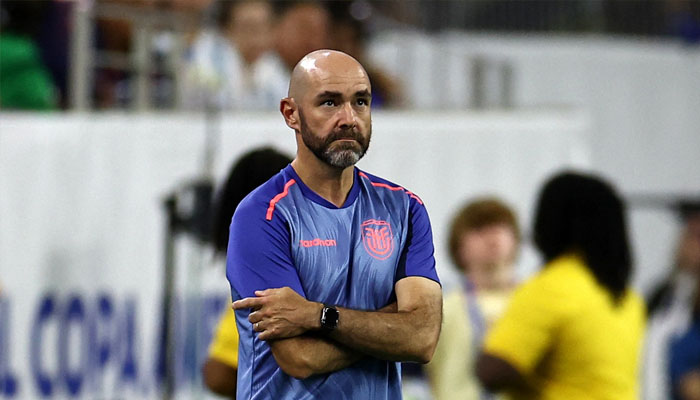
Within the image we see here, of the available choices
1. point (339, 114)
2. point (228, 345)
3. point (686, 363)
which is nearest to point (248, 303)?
point (339, 114)

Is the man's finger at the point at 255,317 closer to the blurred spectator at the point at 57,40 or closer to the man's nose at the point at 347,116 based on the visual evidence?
the man's nose at the point at 347,116

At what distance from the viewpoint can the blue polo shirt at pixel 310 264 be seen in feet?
7.79

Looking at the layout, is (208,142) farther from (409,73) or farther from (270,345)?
(270,345)

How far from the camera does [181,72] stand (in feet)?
21.7

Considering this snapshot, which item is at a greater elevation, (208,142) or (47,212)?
(208,142)

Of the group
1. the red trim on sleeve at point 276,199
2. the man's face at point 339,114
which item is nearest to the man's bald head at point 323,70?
the man's face at point 339,114

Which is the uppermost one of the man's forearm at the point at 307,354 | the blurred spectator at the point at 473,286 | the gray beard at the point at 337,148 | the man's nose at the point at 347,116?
the man's nose at the point at 347,116

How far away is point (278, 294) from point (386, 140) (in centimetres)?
395

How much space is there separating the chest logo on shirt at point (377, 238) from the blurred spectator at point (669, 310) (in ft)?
15.5

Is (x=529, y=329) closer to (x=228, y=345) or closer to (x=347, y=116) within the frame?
(x=228, y=345)

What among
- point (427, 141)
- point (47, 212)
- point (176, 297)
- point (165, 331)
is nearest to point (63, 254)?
point (47, 212)

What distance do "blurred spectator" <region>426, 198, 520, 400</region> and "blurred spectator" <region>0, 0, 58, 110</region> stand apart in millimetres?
2491

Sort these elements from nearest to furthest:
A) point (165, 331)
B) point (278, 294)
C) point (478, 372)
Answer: point (278, 294) < point (478, 372) < point (165, 331)

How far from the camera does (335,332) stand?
92.0 inches
